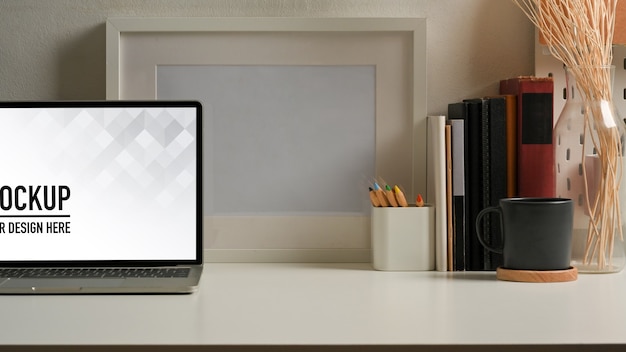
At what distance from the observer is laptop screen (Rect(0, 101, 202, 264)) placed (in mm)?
1062

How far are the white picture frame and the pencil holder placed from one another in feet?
0.29

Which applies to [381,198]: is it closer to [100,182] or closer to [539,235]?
[539,235]

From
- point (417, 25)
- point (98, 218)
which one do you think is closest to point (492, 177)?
point (417, 25)

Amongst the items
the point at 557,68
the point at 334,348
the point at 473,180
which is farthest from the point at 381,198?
the point at 334,348

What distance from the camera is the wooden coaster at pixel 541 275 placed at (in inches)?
39.8

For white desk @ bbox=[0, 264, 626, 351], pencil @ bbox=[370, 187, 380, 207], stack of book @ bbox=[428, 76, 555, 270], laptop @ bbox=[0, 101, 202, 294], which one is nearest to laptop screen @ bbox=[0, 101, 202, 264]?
laptop @ bbox=[0, 101, 202, 294]

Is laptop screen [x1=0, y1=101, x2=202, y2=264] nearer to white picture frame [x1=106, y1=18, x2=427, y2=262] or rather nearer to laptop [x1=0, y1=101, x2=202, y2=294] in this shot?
laptop [x1=0, y1=101, x2=202, y2=294]

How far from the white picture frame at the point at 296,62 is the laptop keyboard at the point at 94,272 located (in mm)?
182

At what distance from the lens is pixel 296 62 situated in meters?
1.22

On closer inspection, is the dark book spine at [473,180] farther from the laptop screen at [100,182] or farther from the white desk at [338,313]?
the laptop screen at [100,182]

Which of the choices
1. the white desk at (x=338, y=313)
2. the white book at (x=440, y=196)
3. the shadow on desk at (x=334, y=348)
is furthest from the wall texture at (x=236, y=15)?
the shadow on desk at (x=334, y=348)

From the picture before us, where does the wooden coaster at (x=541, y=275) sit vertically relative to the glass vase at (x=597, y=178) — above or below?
below

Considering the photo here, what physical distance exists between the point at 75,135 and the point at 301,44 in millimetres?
371

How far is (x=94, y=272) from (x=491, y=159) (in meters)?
0.58
